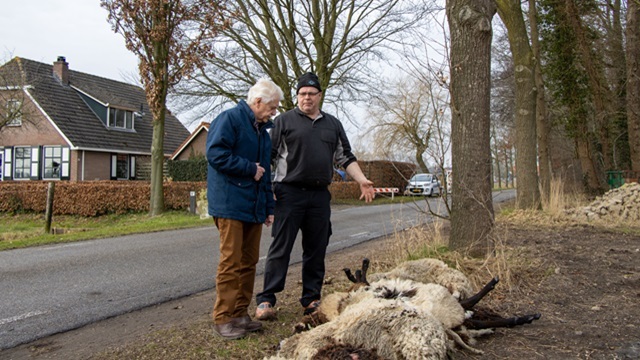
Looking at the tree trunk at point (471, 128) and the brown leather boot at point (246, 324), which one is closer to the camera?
the brown leather boot at point (246, 324)

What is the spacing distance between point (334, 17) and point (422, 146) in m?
15.2

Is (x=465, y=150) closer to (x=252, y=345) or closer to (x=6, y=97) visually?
(x=252, y=345)

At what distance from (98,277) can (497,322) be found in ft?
16.5

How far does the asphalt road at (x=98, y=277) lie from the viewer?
4.36 meters

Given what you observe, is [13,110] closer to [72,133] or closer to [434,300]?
[72,133]

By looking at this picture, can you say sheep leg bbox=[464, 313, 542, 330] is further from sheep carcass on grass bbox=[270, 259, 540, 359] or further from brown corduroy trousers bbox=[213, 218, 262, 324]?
brown corduroy trousers bbox=[213, 218, 262, 324]

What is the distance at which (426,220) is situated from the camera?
A: 6375mm

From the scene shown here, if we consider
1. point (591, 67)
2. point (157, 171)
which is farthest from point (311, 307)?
point (591, 67)

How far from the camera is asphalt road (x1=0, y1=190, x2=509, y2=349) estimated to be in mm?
4359

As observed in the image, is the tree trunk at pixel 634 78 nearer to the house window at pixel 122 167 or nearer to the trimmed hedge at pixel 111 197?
the trimmed hedge at pixel 111 197

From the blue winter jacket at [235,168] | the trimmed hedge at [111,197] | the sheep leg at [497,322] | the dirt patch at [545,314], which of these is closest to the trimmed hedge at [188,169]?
the trimmed hedge at [111,197]

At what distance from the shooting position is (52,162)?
2827 centimetres

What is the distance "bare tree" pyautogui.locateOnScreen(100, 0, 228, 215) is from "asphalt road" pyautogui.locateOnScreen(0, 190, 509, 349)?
22.0ft

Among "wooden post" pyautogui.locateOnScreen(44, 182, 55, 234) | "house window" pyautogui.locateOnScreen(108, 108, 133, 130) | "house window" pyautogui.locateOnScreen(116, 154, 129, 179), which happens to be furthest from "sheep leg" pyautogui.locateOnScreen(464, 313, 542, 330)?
"house window" pyautogui.locateOnScreen(108, 108, 133, 130)
